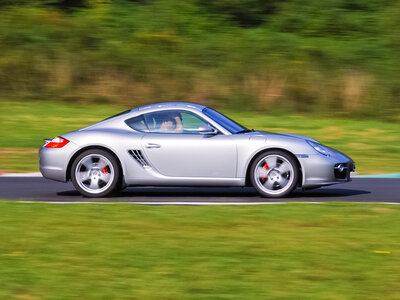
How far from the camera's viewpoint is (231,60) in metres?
24.4

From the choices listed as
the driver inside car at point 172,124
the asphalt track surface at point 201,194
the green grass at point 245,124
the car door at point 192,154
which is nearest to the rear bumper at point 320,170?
the asphalt track surface at point 201,194

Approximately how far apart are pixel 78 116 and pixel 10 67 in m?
4.70

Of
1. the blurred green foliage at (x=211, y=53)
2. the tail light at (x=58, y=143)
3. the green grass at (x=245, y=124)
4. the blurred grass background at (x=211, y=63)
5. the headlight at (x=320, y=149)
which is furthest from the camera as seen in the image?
the blurred green foliage at (x=211, y=53)

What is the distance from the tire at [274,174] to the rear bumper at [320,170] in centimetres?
13

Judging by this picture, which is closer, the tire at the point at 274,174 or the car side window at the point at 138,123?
the tire at the point at 274,174

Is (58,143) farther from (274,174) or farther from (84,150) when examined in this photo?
(274,174)

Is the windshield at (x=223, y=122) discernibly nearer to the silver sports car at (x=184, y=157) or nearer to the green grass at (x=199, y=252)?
the silver sports car at (x=184, y=157)

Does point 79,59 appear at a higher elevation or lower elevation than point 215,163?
higher

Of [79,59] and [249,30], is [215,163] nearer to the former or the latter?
[79,59]

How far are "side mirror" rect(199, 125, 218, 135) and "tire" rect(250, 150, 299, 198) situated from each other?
65 centimetres

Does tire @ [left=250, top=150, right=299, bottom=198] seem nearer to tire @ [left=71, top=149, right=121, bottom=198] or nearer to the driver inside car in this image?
the driver inside car

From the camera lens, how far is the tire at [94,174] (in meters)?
10.1

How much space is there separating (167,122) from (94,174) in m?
1.17

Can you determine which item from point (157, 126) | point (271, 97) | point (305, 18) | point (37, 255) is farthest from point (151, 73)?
point (37, 255)
